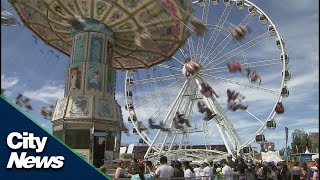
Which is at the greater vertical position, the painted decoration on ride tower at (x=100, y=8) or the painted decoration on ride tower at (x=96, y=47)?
the painted decoration on ride tower at (x=100, y=8)

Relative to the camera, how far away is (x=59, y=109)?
65.3 ft

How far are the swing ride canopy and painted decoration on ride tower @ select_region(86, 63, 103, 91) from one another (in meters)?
2.51

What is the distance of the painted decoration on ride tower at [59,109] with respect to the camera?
19.6 m

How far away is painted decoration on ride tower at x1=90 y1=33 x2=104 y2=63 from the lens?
20.5 metres

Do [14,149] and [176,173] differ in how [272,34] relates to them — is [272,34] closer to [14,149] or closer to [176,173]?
[176,173]

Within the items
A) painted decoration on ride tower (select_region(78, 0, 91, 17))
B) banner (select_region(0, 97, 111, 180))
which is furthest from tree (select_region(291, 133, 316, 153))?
banner (select_region(0, 97, 111, 180))

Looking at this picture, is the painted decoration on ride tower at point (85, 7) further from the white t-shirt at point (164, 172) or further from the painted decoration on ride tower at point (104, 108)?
the white t-shirt at point (164, 172)

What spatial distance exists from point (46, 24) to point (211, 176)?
15.1 m

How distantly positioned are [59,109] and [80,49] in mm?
3196

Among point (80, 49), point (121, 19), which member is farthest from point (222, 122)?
point (80, 49)

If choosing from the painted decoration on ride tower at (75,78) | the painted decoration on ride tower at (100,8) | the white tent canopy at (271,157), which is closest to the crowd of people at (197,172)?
the painted decoration on ride tower at (75,78)

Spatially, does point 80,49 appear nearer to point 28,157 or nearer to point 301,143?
point 28,157

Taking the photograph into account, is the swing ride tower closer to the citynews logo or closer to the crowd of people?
the crowd of people

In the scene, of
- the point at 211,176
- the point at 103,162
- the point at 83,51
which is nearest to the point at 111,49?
the point at 83,51
